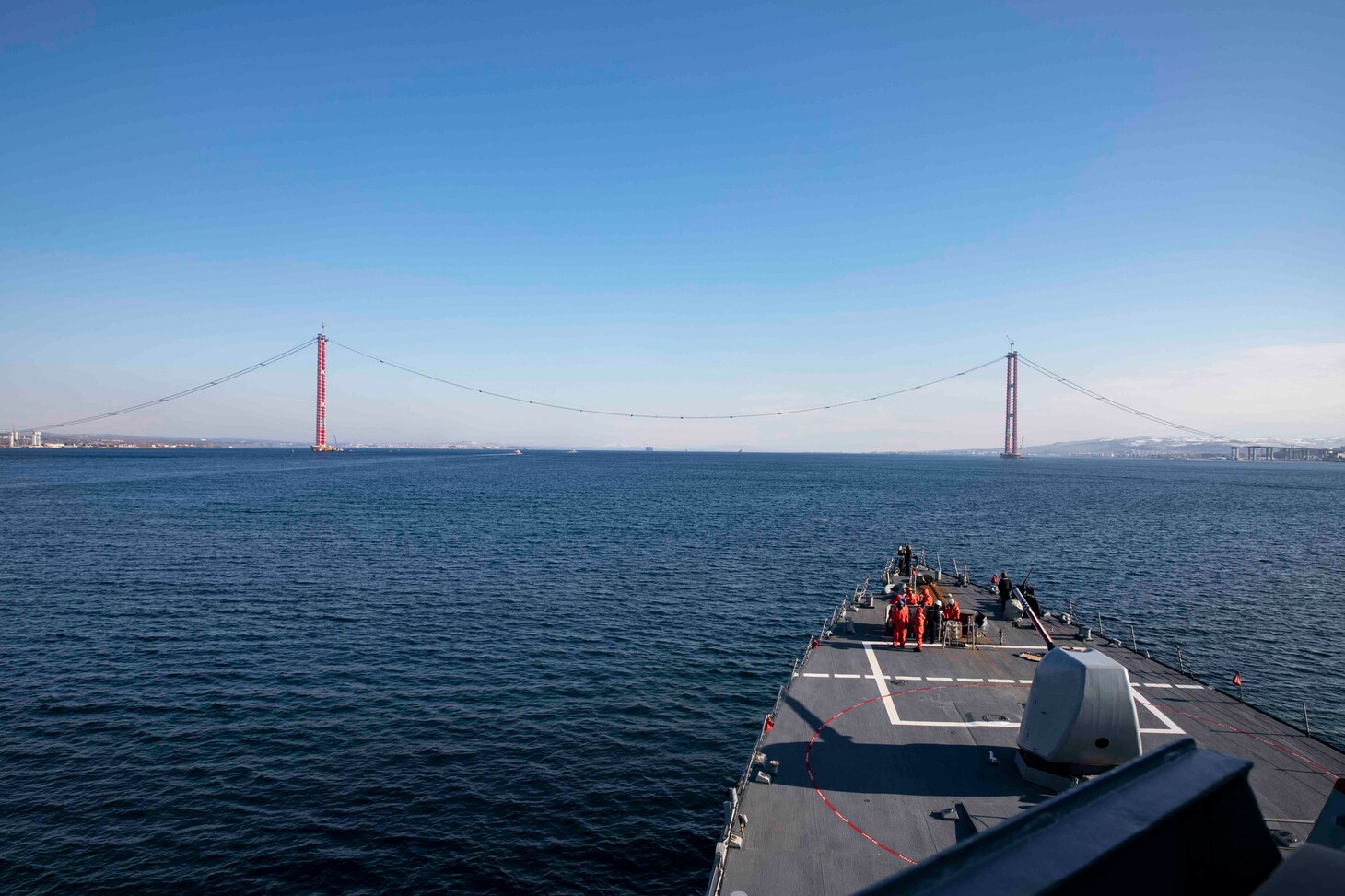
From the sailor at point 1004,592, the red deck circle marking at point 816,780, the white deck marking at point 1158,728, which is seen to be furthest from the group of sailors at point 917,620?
the white deck marking at point 1158,728

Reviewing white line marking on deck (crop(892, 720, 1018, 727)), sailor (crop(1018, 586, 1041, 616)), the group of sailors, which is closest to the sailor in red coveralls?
the group of sailors

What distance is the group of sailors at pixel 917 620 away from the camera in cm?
2709

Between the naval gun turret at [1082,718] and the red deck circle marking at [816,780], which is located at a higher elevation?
the naval gun turret at [1082,718]

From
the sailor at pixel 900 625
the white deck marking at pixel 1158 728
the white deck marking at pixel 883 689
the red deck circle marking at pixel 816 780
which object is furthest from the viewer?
the sailor at pixel 900 625

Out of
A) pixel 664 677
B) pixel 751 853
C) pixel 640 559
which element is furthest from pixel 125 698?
pixel 640 559

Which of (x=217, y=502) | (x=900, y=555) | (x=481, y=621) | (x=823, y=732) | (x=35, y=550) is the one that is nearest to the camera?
(x=823, y=732)

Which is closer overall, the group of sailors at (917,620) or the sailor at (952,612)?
the group of sailors at (917,620)

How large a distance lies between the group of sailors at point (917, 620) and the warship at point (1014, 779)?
8.1 inches

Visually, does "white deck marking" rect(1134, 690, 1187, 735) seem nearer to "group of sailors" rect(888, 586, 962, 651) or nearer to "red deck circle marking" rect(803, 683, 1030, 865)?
"red deck circle marking" rect(803, 683, 1030, 865)

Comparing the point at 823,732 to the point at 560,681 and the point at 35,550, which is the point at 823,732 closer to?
the point at 560,681

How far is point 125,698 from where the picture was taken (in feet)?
92.9

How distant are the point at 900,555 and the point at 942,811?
97.7 ft

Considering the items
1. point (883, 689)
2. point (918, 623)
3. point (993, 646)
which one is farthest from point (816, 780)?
point (993, 646)

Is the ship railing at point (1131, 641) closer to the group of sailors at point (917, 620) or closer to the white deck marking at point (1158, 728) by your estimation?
the white deck marking at point (1158, 728)
